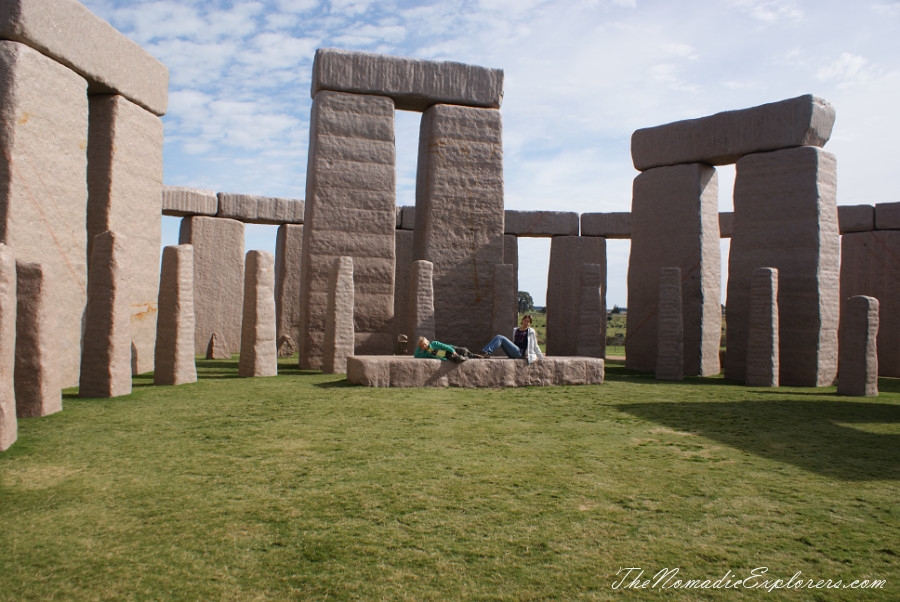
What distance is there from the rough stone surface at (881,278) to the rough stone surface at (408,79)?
8.16 meters

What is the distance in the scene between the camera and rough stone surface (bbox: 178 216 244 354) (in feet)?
43.0

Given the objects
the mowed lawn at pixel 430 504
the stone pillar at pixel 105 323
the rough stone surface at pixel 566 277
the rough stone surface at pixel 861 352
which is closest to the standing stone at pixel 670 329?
the rough stone surface at pixel 861 352

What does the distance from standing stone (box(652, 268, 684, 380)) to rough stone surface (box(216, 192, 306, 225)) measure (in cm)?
798

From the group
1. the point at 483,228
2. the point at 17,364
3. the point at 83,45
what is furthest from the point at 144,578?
the point at 483,228

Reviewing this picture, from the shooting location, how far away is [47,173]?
23.6ft

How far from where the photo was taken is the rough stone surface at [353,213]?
10047 millimetres

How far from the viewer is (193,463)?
13.5 feet

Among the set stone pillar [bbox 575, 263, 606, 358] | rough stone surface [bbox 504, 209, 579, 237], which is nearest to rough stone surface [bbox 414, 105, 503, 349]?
stone pillar [bbox 575, 263, 606, 358]

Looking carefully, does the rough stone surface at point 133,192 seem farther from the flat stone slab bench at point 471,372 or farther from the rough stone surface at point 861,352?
the rough stone surface at point 861,352

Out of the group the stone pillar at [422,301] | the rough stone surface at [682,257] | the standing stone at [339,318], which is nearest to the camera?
the standing stone at [339,318]

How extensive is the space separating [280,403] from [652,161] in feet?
26.7

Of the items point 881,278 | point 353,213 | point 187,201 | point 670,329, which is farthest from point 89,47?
point 881,278

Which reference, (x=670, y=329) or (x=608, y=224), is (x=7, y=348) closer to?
(x=670, y=329)

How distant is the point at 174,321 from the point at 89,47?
3.46 meters
